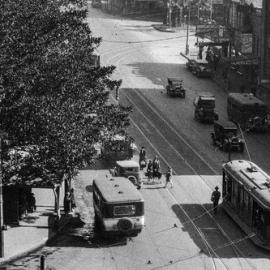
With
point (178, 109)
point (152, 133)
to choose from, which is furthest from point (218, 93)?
point (152, 133)

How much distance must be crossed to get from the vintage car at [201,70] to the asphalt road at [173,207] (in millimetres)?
1423

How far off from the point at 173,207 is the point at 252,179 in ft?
20.4

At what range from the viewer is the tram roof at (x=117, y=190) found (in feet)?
129

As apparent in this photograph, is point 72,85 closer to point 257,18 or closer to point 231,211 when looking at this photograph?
point 231,211

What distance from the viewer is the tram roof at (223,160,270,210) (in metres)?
39.2

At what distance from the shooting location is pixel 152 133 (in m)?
66.5

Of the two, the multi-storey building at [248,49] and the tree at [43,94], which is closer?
the tree at [43,94]

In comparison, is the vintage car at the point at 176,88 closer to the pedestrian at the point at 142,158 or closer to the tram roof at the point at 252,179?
the pedestrian at the point at 142,158

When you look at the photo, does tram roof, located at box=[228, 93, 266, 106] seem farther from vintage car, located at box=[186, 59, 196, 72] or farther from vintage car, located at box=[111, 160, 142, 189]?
vintage car, located at box=[186, 59, 196, 72]

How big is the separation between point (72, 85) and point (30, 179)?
521 centimetres

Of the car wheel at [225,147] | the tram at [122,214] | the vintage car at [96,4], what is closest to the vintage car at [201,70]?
the car wheel at [225,147]

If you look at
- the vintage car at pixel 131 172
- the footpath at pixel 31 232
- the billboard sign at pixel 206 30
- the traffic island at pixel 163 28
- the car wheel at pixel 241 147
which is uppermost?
the billboard sign at pixel 206 30

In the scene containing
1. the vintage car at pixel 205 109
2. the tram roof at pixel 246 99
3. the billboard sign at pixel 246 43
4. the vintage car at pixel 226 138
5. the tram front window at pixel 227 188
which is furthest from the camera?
the billboard sign at pixel 246 43

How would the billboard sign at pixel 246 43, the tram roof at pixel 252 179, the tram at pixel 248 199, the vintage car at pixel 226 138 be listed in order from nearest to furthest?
the tram at pixel 248 199 < the tram roof at pixel 252 179 < the vintage car at pixel 226 138 < the billboard sign at pixel 246 43
